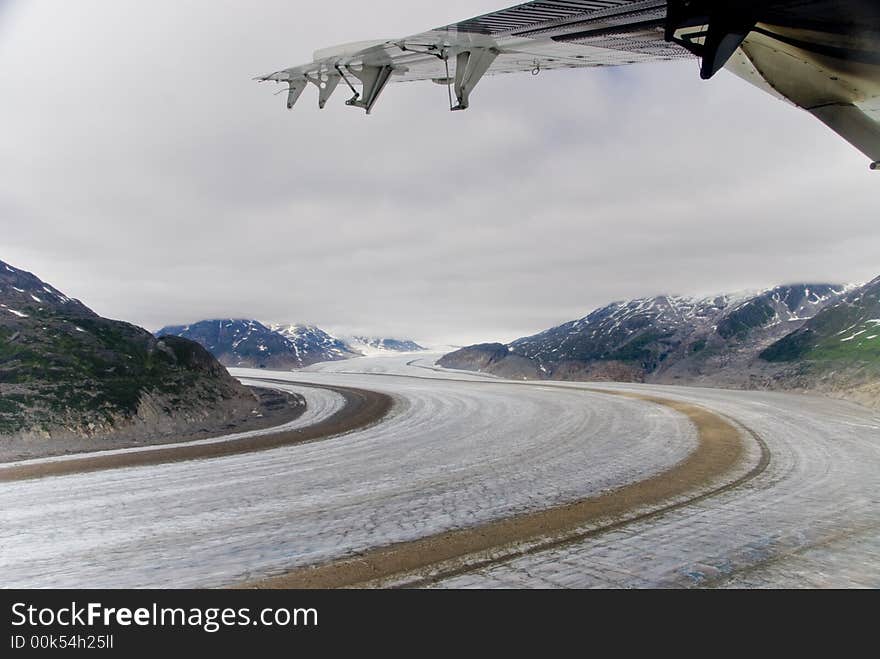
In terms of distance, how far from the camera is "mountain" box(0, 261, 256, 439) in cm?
1591

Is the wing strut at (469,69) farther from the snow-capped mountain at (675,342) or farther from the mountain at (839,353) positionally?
the snow-capped mountain at (675,342)

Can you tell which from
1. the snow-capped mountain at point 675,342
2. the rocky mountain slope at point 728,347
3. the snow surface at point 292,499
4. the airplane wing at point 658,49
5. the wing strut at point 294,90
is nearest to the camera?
the airplane wing at point 658,49

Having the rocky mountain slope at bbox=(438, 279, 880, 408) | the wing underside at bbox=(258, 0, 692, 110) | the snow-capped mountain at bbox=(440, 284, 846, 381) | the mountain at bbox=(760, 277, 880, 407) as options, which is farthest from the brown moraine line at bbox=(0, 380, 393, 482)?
the snow-capped mountain at bbox=(440, 284, 846, 381)

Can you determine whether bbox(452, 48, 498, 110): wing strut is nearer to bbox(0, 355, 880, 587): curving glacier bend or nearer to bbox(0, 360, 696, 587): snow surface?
bbox(0, 355, 880, 587): curving glacier bend

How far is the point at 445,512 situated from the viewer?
259 inches

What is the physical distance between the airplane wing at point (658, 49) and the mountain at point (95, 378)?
621 inches

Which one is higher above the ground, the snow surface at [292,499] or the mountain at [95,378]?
the mountain at [95,378]

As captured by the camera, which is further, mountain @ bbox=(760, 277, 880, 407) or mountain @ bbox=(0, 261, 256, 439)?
mountain @ bbox=(760, 277, 880, 407)

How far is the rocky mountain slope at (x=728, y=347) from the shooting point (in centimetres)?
3797

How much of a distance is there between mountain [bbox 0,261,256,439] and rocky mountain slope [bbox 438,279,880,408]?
34.2 metres

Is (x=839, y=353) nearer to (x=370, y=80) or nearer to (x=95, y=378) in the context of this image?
(x=370, y=80)

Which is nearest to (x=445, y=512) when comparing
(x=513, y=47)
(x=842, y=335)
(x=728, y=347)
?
(x=513, y=47)

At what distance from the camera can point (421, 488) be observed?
25.9 feet
